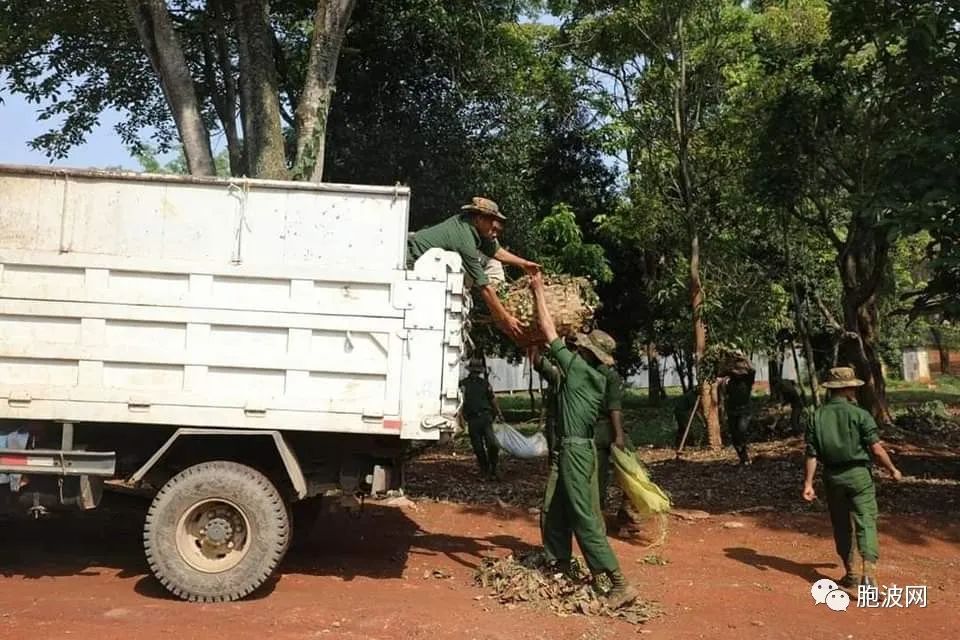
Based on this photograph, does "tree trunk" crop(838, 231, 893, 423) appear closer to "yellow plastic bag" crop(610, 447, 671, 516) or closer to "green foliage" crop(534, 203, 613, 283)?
"green foliage" crop(534, 203, 613, 283)

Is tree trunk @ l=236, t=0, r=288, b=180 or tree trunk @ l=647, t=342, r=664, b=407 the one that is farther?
tree trunk @ l=647, t=342, r=664, b=407

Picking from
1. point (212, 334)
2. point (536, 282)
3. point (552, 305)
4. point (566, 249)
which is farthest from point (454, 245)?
point (566, 249)

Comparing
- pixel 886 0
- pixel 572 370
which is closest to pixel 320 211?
pixel 572 370

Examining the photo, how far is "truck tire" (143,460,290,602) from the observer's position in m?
5.40

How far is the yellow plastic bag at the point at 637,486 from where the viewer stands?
6.64 metres

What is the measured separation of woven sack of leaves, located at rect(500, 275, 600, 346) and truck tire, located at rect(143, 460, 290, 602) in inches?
80.2

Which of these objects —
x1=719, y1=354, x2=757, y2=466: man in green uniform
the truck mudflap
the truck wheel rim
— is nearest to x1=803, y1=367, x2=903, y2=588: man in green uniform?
the truck wheel rim

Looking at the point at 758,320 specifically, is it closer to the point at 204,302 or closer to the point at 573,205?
the point at 573,205

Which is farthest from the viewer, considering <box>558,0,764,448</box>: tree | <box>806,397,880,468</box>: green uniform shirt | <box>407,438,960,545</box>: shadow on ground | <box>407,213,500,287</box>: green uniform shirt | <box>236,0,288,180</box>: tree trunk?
<box>558,0,764,448</box>: tree

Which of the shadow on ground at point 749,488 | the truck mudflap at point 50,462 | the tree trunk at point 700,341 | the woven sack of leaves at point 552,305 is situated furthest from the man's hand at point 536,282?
the tree trunk at point 700,341

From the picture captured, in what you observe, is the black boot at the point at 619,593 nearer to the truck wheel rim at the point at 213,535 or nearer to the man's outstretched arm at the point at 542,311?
the man's outstretched arm at the point at 542,311

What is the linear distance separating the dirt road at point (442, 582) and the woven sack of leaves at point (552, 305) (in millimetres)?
1846

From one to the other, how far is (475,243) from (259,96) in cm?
425

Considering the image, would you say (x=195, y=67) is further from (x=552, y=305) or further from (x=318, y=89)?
(x=552, y=305)
